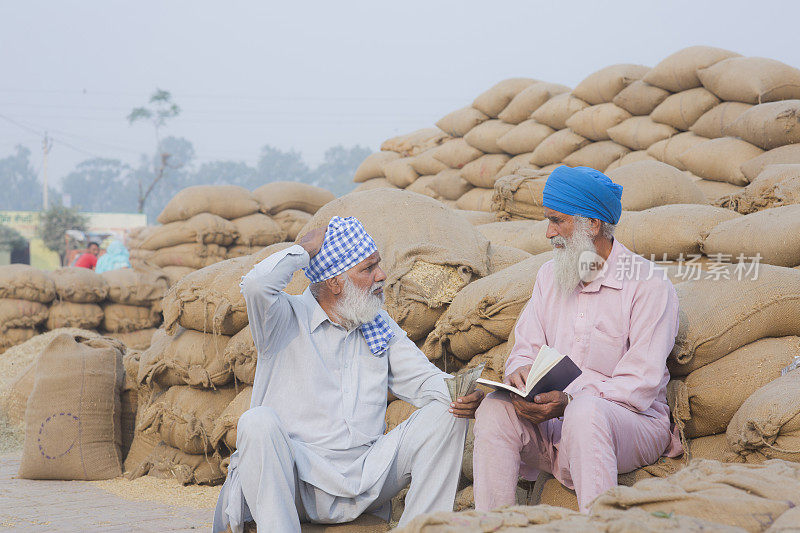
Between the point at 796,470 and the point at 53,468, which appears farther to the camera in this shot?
the point at 53,468

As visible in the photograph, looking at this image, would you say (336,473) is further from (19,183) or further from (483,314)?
(19,183)

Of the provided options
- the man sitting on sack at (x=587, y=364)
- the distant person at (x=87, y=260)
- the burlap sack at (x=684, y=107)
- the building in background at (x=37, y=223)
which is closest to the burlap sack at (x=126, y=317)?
the distant person at (x=87, y=260)

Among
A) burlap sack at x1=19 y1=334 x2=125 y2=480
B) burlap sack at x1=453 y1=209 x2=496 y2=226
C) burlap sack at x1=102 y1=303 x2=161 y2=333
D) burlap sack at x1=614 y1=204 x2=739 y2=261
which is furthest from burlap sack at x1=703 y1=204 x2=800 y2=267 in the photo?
burlap sack at x1=102 y1=303 x2=161 y2=333

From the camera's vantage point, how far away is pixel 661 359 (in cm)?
261

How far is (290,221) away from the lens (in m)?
8.38

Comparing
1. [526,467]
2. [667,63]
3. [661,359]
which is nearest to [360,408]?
[526,467]

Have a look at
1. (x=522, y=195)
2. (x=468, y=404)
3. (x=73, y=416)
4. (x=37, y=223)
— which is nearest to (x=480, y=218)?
(x=522, y=195)

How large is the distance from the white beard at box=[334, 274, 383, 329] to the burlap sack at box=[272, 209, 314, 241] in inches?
215

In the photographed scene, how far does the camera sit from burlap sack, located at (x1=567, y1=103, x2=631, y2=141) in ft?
23.2

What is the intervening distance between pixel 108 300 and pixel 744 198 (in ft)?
20.0

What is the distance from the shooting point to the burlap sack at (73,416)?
14.8ft

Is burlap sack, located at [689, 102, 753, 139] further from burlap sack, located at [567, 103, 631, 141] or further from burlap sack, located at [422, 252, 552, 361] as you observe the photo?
burlap sack, located at [422, 252, 552, 361]

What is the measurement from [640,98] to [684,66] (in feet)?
1.59

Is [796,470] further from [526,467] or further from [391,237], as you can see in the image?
[391,237]
